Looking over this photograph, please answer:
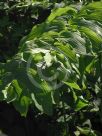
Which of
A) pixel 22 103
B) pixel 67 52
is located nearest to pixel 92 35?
pixel 67 52

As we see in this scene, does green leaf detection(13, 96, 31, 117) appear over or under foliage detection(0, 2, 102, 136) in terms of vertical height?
under

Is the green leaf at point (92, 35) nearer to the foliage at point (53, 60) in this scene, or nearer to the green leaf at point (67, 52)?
the foliage at point (53, 60)

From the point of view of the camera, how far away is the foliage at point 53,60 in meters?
1.03

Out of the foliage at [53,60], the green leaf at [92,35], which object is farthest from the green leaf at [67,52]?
the green leaf at [92,35]

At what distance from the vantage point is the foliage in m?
1.03

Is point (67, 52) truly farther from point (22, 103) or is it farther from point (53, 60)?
point (22, 103)

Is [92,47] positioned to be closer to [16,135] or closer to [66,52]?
[66,52]

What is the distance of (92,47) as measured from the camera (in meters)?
1.18

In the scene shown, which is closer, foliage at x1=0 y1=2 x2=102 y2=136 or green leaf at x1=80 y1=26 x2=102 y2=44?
foliage at x1=0 y1=2 x2=102 y2=136

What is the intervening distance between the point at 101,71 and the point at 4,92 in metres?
0.41

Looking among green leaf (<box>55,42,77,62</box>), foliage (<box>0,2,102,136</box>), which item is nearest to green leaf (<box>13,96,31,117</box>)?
foliage (<box>0,2,102,136</box>)

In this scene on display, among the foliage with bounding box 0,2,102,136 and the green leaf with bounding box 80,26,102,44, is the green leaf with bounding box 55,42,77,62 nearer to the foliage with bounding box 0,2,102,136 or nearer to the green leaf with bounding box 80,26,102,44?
the foliage with bounding box 0,2,102,136

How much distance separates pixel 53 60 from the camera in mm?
1064

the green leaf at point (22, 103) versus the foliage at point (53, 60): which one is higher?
the foliage at point (53, 60)
